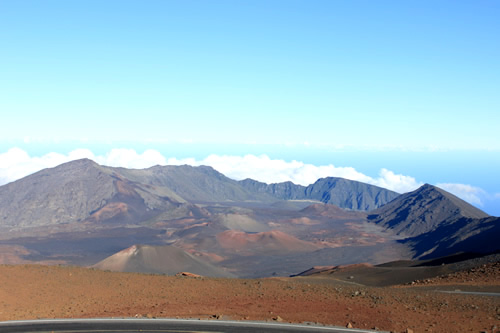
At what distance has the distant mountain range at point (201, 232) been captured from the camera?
339 ft

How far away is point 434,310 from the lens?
890 inches

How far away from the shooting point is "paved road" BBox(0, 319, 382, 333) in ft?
67.2

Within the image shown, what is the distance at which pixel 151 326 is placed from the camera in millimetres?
21297

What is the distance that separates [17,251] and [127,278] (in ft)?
320

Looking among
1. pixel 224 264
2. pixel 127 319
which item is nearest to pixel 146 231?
pixel 224 264

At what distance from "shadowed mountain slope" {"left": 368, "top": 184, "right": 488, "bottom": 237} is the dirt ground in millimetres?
135311

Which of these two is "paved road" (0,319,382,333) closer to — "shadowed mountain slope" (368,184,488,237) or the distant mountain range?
the distant mountain range

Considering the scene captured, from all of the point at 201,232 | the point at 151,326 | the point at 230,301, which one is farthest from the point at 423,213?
the point at 151,326

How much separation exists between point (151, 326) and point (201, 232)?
124692 millimetres

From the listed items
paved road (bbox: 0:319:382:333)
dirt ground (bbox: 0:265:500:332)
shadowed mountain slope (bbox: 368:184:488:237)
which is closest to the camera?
paved road (bbox: 0:319:382:333)

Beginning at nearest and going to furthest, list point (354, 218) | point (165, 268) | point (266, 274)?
point (165, 268)
point (266, 274)
point (354, 218)

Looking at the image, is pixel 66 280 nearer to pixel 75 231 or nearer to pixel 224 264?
pixel 224 264

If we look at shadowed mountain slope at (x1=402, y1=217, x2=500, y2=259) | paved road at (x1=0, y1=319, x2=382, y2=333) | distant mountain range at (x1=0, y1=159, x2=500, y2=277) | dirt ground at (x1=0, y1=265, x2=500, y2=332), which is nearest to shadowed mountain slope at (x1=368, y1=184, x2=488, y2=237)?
distant mountain range at (x1=0, y1=159, x2=500, y2=277)

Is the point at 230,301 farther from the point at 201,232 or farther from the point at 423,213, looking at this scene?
the point at 423,213
